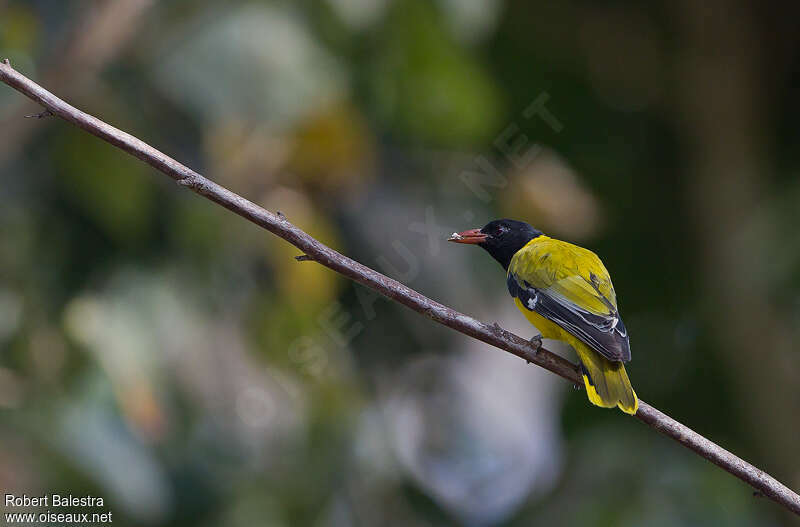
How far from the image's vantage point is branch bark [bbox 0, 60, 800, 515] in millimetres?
2125

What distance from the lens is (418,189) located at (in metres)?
6.20

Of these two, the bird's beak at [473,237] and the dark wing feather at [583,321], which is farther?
the bird's beak at [473,237]

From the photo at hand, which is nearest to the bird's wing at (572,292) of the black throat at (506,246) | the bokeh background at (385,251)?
the black throat at (506,246)

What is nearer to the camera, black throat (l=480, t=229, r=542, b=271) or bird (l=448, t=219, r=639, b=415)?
bird (l=448, t=219, r=639, b=415)

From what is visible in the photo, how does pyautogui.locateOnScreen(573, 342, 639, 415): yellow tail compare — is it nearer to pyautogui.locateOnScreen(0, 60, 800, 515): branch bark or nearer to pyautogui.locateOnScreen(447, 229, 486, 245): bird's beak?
pyautogui.locateOnScreen(0, 60, 800, 515): branch bark

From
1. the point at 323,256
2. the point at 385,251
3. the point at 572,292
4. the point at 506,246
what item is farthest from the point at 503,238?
the point at 385,251

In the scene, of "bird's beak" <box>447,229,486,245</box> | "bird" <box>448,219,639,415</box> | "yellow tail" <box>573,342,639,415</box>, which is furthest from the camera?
"bird's beak" <box>447,229,486,245</box>

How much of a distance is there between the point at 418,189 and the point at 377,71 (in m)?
1.05

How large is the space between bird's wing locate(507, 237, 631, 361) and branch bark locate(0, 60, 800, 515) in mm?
397

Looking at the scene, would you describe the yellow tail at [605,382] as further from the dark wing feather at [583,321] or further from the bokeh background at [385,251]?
the bokeh background at [385,251]

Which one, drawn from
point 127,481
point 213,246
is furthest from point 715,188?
point 127,481

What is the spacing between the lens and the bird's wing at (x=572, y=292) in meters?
2.69

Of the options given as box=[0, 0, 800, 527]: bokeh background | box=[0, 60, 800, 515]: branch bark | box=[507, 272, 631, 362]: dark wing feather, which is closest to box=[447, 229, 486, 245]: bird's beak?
box=[507, 272, 631, 362]: dark wing feather

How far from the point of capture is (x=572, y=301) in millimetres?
2881
